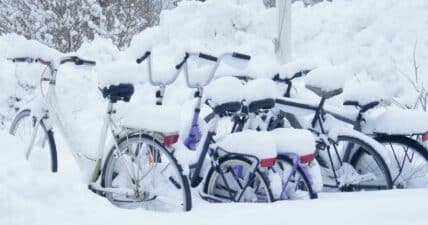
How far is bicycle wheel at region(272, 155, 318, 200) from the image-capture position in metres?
3.99

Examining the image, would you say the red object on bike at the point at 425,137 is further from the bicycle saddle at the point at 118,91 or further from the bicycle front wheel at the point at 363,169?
the bicycle saddle at the point at 118,91

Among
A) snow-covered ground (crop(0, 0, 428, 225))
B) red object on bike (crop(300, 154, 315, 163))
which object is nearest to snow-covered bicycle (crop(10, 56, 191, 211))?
snow-covered ground (crop(0, 0, 428, 225))

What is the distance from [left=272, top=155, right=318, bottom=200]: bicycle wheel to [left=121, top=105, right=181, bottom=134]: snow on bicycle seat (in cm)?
77

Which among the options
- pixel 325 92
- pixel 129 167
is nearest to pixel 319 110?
pixel 325 92

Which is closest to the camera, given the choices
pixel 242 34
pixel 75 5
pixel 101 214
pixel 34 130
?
pixel 101 214

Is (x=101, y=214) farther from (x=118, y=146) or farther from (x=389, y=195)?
(x=389, y=195)

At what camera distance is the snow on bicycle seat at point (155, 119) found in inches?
147

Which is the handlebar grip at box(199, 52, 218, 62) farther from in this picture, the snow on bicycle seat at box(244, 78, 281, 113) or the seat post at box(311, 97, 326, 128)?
the seat post at box(311, 97, 326, 128)

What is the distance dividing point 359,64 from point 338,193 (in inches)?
211

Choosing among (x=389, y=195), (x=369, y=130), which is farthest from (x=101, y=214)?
(x=369, y=130)

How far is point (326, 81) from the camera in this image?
4.34 metres

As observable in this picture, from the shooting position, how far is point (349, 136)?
Result: 14.1 ft

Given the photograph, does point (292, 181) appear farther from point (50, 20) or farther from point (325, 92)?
point (50, 20)

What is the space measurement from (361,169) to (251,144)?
1.07m
